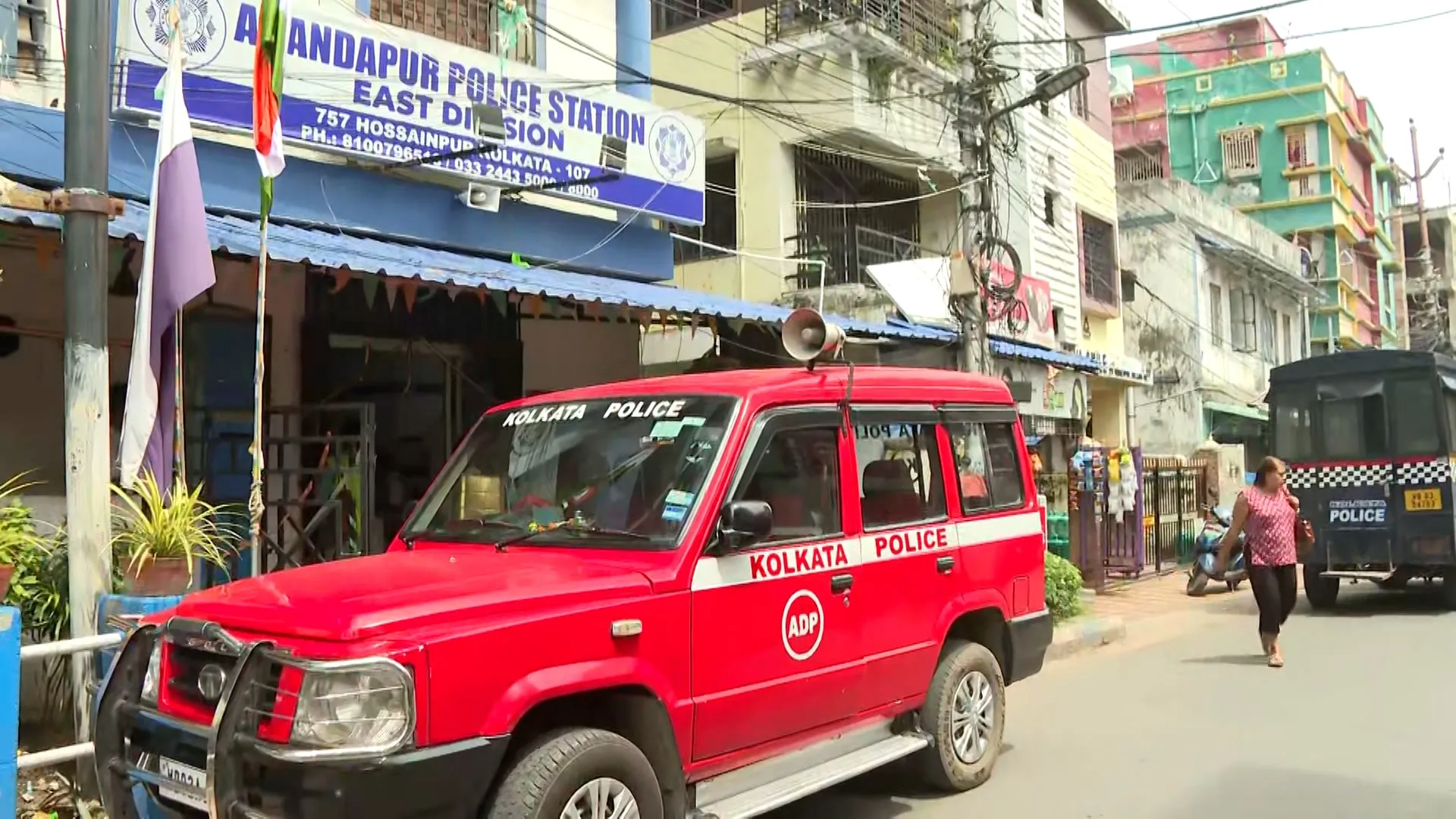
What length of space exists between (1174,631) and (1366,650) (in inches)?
69.4

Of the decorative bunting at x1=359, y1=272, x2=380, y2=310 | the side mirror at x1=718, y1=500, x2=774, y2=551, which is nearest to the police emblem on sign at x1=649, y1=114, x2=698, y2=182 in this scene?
the decorative bunting at x1=359, y1=272, x2=380, y2=310

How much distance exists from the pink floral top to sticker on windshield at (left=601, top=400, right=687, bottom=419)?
6.12 meters

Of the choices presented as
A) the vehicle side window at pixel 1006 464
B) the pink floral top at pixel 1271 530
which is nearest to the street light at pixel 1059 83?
the pink floral top at pixel 1271 530

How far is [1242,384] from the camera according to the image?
2658 cm

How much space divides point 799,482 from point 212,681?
2.35 m

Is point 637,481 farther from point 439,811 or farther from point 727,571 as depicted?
point 439,811

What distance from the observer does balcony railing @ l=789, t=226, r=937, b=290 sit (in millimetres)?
14812

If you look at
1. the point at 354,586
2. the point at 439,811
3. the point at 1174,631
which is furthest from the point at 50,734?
the point at 1174,631

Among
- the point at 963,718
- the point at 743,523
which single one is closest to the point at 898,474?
the point at 963,718

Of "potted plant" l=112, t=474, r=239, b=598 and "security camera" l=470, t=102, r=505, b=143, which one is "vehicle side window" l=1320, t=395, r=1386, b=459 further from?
"potted plant" l=112, t=474, r=239, b=598

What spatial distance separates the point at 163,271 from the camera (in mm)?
5473

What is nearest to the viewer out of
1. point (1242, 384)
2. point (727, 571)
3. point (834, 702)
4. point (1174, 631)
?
point (727, 571)

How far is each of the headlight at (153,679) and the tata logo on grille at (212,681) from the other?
0.23 m

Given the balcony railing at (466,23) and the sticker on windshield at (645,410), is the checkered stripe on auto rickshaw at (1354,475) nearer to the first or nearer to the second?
the balcony railing at (466,23)
